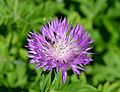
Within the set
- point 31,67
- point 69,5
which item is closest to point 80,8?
point 69,5

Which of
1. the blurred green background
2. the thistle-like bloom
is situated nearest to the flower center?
the thistle-like bloom

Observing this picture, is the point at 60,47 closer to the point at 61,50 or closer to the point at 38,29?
the point at 61,50

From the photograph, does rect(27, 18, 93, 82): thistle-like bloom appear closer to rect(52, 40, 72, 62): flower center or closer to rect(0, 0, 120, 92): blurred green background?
rect(52, 40, 72, 62): flower center

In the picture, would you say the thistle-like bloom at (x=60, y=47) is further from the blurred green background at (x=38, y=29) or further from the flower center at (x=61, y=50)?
the blurred green background at (x=38, y=29)

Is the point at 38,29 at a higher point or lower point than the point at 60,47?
higher

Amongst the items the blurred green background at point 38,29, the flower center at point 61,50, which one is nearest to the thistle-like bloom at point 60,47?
the flower center at point 61,50

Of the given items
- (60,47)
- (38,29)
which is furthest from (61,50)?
(38,29)

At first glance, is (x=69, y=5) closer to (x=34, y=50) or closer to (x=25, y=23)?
(x=25, y=23)
